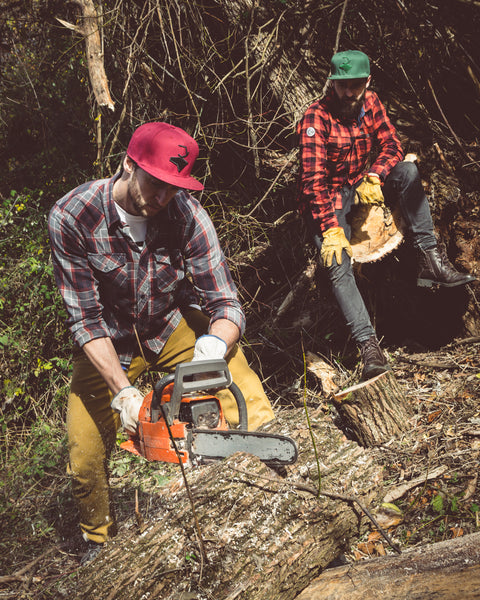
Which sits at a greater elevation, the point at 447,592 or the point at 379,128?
the point at 379,128

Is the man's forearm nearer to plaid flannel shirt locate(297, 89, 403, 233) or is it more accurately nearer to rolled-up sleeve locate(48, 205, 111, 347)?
rolled-up sleeve locate(48, 205, 111, 347)

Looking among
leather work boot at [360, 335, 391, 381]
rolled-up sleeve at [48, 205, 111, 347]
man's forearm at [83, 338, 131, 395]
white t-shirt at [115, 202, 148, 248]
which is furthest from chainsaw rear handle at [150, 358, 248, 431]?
leather work boot at [360, 335, 391, 381]

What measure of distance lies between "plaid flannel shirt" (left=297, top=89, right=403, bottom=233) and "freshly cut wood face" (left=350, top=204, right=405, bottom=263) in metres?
0.27

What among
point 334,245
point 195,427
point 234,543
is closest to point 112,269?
point 195,427

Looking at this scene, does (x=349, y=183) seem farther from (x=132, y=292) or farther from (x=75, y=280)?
(x=75, y=280)

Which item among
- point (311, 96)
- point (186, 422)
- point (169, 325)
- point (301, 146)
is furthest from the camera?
point (311, 96)

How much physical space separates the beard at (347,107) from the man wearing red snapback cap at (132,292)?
5.57 ft

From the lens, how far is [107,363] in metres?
2.32

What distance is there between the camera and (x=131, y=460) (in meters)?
4.02

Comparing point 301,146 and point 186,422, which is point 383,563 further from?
point 301,146

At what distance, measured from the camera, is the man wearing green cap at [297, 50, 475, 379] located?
11.2 ft

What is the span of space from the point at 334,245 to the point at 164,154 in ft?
5.38

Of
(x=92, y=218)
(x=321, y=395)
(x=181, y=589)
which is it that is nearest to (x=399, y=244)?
(x=321, y=395)

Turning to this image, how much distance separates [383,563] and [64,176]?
628 centimetres
